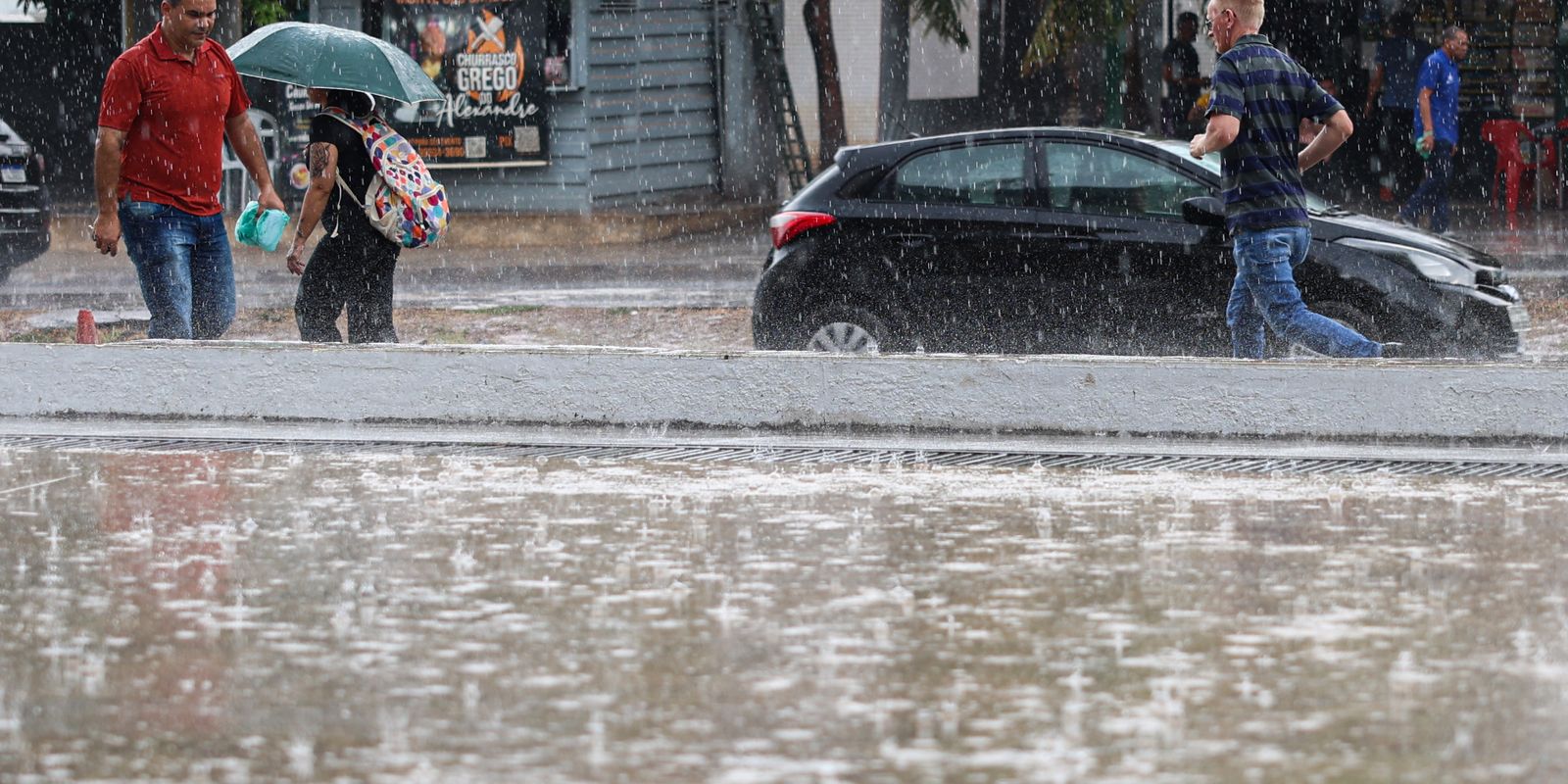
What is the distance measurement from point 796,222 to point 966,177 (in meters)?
0.82

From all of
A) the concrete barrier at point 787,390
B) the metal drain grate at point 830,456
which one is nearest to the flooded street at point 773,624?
the metal drain grate at point 830,456

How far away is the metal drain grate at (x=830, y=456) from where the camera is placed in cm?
859

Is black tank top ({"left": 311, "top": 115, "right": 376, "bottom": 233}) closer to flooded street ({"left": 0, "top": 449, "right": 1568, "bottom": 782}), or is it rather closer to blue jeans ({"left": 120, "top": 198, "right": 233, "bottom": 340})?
blue jeans ({"left": 120, "top": 198, "right": 233, "bottom": 340})

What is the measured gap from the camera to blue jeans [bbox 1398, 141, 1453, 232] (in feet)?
59.2

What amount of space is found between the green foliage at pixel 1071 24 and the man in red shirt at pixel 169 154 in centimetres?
1219

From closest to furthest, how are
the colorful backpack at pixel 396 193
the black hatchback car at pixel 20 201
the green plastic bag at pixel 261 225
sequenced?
the colorful backpack at pixel 396 193 → the green plastic bag at pixel 261 225 → the black hatchback car at pixel 20 201

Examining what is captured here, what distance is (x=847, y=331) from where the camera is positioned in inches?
443

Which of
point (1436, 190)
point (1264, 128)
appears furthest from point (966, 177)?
point (1436, 190)

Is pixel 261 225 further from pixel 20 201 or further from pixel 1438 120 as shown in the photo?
pixel 1438 120

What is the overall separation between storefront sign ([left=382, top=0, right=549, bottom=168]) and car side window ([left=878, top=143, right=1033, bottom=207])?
10842 mm

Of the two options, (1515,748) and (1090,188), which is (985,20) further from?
(1515,748)

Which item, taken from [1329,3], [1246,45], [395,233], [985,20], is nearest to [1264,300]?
[1246,45]

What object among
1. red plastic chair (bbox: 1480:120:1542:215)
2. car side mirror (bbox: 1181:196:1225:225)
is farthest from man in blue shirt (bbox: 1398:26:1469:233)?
car side mirror (bbox: 1181:196:1225:225)

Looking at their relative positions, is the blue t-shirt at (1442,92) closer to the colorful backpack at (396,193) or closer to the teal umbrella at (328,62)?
the teal umbrella at (328,62)
